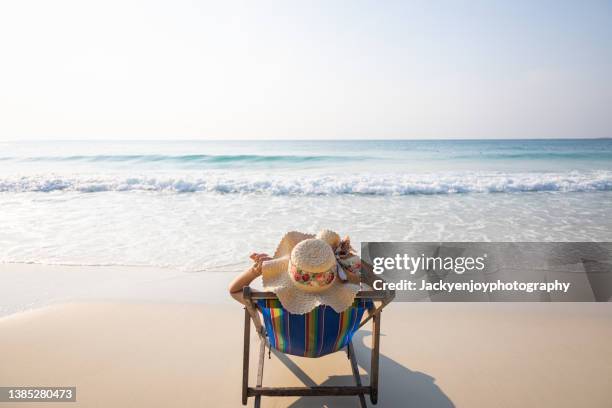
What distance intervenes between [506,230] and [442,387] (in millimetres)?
5058

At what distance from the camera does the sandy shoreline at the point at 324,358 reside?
2.54m

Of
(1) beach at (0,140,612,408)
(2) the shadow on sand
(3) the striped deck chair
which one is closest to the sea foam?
(1) beach at (0,140,612,408)

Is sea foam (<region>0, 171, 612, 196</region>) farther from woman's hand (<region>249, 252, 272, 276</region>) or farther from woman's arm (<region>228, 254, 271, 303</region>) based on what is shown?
woman's arm (<region>228, 254, 271, 303</region>)

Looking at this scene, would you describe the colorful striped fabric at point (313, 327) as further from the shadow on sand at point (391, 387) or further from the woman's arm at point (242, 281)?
the shadow on sand at point (391, 387)

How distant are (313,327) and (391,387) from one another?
0.89 m

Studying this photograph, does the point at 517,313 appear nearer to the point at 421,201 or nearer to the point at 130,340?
the point at 130,340

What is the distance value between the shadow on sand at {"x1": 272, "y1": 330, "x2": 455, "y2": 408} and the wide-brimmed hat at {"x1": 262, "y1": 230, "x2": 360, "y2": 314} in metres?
0.82

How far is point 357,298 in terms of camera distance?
2.02m

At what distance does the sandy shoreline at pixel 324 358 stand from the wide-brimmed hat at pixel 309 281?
83 centimetres

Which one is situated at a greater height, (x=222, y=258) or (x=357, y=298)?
(x=357, y=298)

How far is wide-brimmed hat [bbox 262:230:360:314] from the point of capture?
2023 mm

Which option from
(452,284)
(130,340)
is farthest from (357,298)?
(452,284)

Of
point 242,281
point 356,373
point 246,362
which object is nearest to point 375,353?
point 356,373

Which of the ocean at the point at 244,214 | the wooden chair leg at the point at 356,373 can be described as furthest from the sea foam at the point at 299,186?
the wooden chair leg at the point at 356,373
